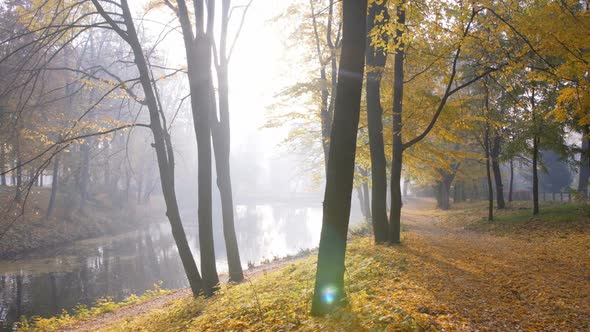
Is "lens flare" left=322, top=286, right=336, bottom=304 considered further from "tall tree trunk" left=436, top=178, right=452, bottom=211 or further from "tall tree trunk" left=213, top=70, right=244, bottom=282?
"tall tree trunk" left=436, top=178, right=452, bottom=211

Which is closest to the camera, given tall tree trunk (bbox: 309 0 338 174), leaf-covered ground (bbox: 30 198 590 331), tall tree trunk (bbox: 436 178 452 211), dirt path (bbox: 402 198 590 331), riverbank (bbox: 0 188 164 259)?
leaf-covered ground (bbox: 30 198 590 331)

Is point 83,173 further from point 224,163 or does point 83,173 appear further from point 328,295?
point 328,295

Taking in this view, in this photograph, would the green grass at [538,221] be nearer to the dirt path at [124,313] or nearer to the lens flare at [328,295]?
the dirt path at [124,313]

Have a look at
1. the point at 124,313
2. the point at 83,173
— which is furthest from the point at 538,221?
the point at 83,173

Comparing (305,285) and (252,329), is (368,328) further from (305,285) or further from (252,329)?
(305,285)

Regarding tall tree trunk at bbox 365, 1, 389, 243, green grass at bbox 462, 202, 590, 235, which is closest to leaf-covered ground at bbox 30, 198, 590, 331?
tall tree trunk at bbox 365, 1, 389, 243

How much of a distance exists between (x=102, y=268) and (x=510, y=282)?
17011 mm

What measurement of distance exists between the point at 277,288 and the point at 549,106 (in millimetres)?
13234

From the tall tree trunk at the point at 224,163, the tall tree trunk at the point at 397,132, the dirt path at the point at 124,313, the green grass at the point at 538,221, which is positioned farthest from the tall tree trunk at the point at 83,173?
the green grass at the point at 538,221

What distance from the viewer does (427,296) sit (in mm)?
5402

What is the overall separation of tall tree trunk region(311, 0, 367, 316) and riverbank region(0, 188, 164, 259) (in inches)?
548

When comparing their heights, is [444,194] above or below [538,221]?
above

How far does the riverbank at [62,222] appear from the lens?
19656 mm

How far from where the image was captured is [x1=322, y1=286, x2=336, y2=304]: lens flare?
5.11 metres
